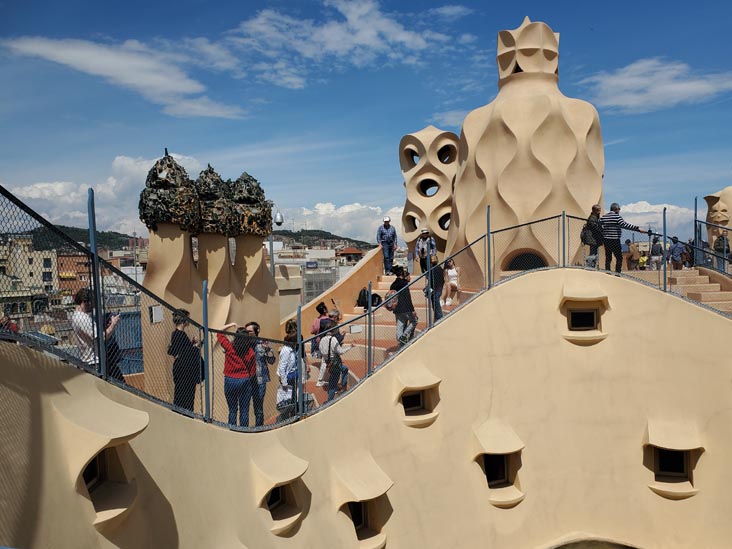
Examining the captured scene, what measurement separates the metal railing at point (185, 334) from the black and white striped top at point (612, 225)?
1.64ft

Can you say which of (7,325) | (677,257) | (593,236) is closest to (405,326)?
(593,236)

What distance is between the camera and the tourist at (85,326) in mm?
4355

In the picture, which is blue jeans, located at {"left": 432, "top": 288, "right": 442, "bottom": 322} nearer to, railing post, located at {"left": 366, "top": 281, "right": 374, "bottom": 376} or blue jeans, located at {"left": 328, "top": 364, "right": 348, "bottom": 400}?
railing post, located at {"left": 366, "top": 281, "right": 374, "bottom": 376}

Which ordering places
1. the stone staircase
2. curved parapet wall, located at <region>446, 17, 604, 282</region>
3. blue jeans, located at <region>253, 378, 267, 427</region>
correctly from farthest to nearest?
curved parapet wall, located at <region>446, 17, 604, 282</region> → the stone staircase → blue jeans, located at <region>253, 378, 267, 427</region>

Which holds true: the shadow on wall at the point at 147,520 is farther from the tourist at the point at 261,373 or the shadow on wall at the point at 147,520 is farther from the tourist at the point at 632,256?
the tourist at the point at 632,256

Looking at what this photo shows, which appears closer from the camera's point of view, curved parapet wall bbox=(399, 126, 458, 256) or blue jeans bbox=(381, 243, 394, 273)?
blue jeans bbox=(381, 243, 394, 273)

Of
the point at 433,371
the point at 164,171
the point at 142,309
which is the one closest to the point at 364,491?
the point at 433,371

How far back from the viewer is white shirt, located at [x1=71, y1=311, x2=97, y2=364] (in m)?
4.34

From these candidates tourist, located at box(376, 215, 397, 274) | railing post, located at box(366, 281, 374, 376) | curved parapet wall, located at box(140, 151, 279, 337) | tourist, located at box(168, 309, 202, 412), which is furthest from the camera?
tourist, located at box(376, 215, 397, 274)

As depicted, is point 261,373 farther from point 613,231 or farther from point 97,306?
point 613,231

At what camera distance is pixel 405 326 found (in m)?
8.95

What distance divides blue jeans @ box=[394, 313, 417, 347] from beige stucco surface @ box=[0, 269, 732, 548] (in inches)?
10.6

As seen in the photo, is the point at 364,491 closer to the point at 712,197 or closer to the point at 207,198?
the point at 207,198

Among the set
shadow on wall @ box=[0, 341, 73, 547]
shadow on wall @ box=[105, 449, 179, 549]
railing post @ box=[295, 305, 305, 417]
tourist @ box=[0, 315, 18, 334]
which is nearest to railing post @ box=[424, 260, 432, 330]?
railing post @ box=[295, 305, 305, 417]
